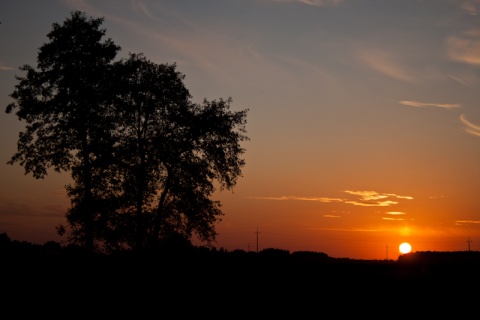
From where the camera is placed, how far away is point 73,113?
3972 cm

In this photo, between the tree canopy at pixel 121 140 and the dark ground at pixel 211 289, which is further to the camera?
the tree canopy at pixel 121 140

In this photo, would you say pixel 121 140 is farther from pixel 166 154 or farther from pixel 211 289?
pixel 211 289

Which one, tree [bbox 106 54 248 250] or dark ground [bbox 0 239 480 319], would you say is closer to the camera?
dark ground [bbox 0 239 480 319]

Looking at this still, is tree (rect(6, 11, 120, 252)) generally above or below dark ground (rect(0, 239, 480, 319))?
above

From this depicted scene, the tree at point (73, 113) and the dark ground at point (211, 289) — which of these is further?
the tree at point (73, 113)

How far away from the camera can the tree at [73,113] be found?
39.4 m

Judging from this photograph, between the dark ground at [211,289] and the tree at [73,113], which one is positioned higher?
the tree at [73,113]

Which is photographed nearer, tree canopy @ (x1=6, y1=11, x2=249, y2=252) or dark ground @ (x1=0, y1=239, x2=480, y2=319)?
dark ground @ (x1=0, y1=239, x2=480, y2=319)

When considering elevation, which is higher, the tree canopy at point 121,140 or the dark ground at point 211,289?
the tree canopy at point 121,140

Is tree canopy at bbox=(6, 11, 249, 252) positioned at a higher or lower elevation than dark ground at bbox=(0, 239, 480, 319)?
higher

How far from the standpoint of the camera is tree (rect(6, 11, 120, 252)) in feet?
129

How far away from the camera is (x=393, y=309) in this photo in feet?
72.5

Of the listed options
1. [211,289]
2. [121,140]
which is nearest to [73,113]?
[121,140]

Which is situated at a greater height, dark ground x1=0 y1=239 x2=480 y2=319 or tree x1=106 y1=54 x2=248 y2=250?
tree x1=106 y1=54 x2=248 y2=250
